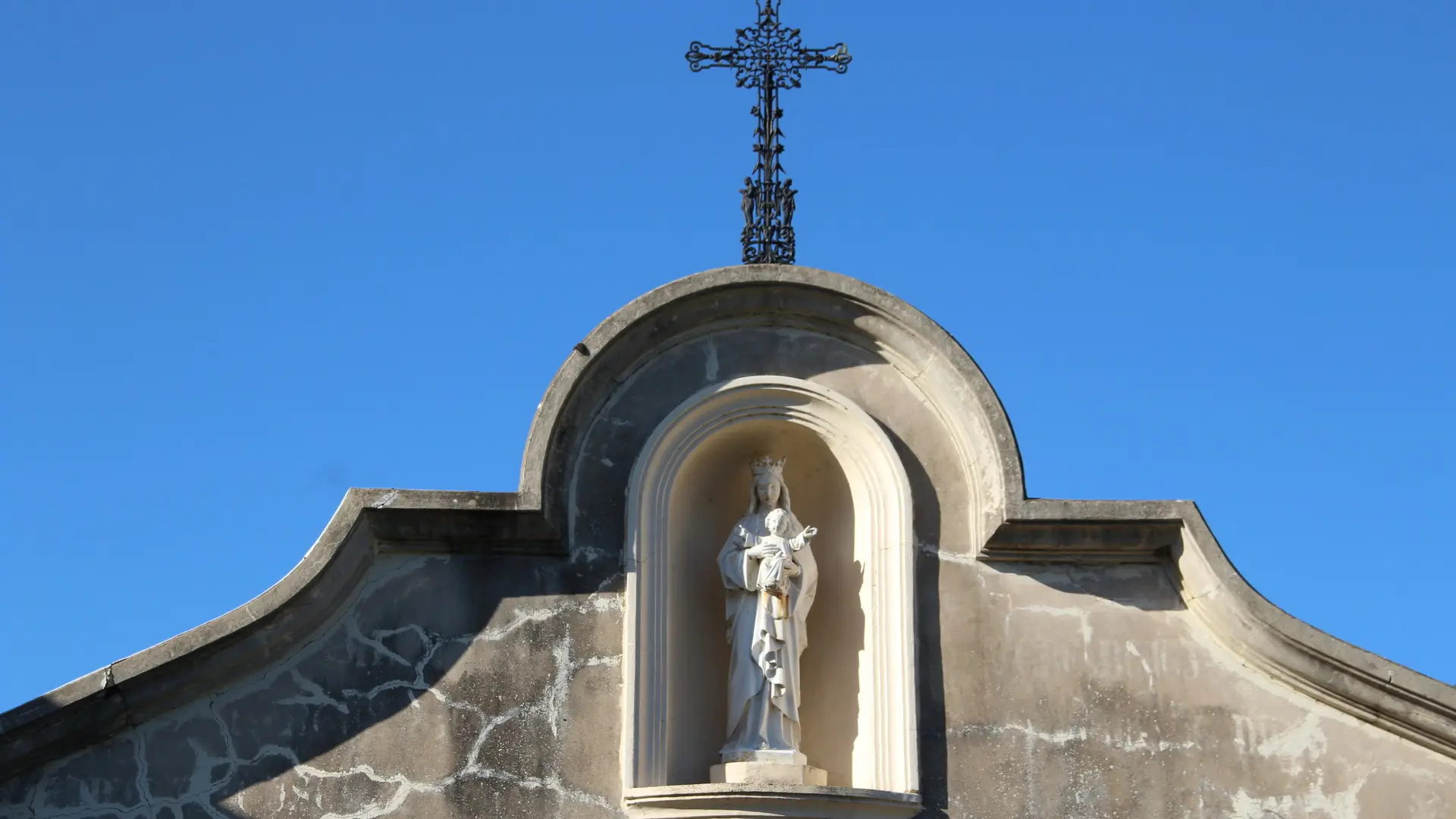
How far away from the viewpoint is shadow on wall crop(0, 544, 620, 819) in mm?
12250

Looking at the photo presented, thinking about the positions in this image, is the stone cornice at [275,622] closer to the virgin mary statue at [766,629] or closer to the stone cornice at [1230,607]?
the virgin mary statue at [766,629]

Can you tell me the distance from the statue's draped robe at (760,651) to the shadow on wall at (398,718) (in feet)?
2.22

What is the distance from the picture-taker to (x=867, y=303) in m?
13.2

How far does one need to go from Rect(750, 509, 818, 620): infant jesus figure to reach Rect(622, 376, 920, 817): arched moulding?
1.56ft

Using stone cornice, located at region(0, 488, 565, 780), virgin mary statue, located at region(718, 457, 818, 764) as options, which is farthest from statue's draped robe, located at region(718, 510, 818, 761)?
stone cornice, located at region(0, 488, 565, 780)

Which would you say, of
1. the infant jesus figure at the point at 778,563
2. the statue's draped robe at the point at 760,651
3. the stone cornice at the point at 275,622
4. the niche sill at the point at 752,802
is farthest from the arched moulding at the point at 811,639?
the stone cornice at the point at 275,622

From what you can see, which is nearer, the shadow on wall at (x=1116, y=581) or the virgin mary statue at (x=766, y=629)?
the virgin mary statue at (x=766, y=629)

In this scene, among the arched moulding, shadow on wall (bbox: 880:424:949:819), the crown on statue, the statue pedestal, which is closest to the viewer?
the arched moulding

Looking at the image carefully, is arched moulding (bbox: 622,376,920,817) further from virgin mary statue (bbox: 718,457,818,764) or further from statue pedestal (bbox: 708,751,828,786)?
virgin mary statue (bbox: 718,457,818,764)

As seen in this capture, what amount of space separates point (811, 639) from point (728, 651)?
48cm

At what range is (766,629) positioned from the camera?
12.8 metres

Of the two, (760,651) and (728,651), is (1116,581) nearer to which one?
(760,651)

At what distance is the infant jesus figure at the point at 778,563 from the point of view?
12797 mm

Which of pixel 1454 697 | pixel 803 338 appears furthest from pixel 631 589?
pixel 1454 697
